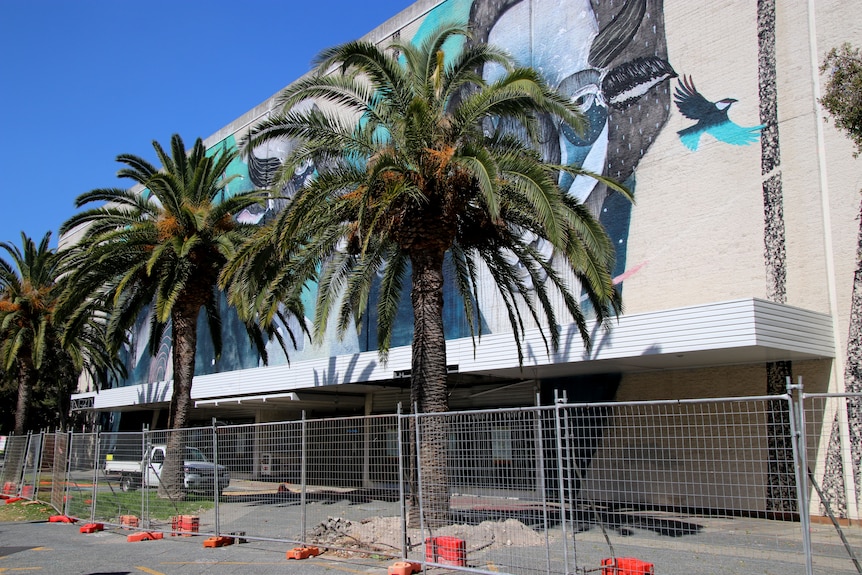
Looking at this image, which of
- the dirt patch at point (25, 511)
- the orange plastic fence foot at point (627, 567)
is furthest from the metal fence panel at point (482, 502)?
the dirt patch at point (25, 511)

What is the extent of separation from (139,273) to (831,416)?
61.2ft

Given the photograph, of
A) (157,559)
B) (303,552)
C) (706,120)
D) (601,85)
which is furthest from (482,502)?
(601,85)

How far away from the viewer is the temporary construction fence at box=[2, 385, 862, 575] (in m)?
8.67

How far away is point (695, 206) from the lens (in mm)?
20172

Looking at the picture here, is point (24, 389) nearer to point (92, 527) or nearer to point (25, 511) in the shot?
point (25, 511)

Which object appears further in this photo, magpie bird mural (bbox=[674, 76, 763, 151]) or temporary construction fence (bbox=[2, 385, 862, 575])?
magpie bird mural (bbox=[674, 76, 763, 151])

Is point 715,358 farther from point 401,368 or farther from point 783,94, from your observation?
point 401,368

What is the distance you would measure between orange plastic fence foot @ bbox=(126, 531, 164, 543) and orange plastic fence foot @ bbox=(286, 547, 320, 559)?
421 centimetres

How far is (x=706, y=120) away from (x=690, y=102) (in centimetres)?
78

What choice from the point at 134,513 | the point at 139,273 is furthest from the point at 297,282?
the point at 139,273

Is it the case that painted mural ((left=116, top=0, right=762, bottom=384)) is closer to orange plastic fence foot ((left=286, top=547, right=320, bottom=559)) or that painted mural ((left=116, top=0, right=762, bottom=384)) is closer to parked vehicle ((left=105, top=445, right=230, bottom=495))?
parked vehicle ((left=105, top=445, right=230, bottom=495))

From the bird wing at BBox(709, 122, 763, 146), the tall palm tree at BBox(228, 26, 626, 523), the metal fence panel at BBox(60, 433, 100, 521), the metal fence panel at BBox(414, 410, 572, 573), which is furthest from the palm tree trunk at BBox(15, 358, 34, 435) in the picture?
the bird wing at BBox(709, 122, 763, 146)

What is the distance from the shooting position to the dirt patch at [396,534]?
1137 centimetres

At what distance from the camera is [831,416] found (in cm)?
1625
